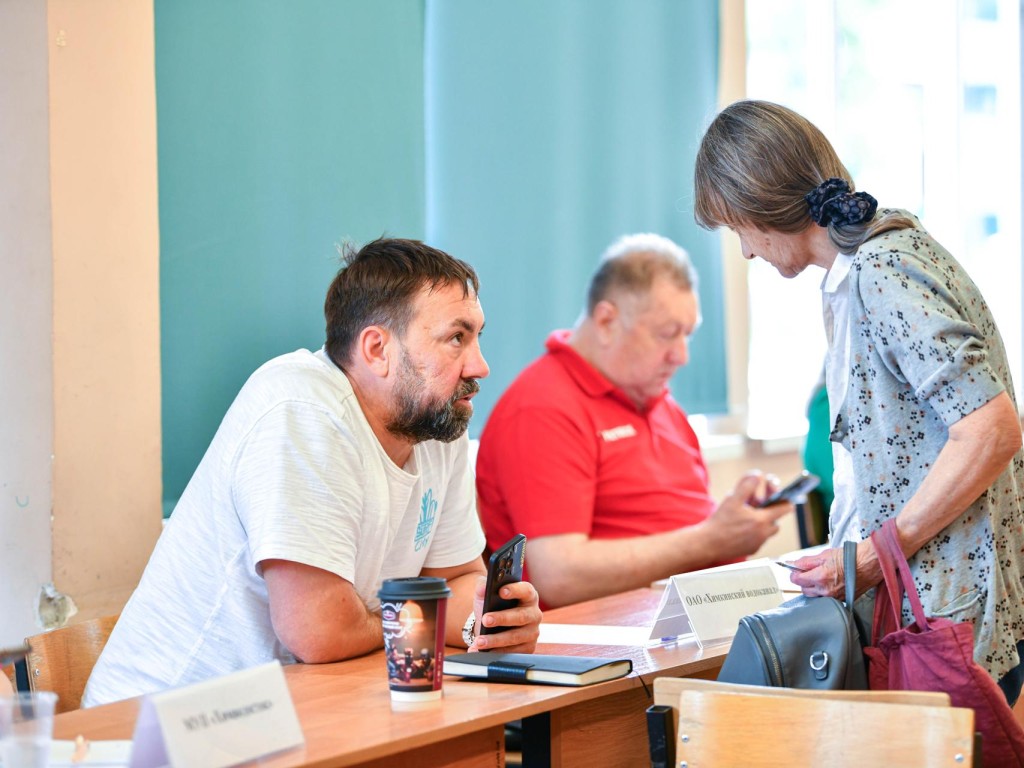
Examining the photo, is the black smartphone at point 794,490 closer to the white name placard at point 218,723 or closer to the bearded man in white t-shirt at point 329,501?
the bearded man in white t-shirt at point 329,501

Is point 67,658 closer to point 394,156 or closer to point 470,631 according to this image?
point 470,631

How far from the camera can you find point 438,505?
2408mm

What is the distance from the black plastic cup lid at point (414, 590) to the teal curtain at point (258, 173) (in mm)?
1174

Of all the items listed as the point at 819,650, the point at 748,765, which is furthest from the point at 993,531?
the point at 748,765

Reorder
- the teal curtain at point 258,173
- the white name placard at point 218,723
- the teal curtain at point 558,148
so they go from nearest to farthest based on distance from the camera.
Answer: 1. the white name placard at point 218,723
2. the teal curtain at point 258,173
3. the teal curtain at point 558,148

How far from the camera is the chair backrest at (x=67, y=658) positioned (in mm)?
2121

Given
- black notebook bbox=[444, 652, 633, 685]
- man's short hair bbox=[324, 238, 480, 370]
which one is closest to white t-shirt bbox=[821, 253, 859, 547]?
black notebook bbox=[444, 652, 633, 685]

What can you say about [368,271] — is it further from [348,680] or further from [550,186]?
[550,186]

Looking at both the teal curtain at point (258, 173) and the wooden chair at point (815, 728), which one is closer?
the wooden chair at point (815, 728)

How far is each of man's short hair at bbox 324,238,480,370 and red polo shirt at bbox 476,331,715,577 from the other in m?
0.95

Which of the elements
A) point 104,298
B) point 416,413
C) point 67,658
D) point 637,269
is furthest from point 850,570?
point 637,269

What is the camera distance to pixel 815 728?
5.11ft

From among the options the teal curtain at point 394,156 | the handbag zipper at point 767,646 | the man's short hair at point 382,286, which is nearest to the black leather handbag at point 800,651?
the handbag zipper at point 767,646


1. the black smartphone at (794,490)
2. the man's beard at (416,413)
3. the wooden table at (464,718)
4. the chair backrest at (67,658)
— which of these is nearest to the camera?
the wooden table at (464,718)
